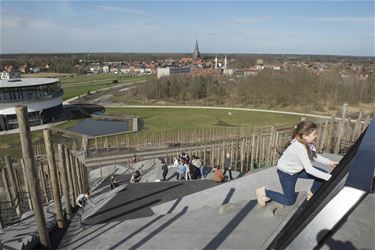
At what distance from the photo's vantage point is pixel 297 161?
459 centimetres

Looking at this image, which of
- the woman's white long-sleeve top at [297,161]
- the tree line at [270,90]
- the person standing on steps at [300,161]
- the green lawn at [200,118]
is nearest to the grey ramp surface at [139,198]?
the person standing on steps at [300,161]

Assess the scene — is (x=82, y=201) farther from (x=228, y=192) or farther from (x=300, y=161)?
(x=300, y=161)

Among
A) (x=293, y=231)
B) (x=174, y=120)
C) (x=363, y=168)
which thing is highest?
(x=363, y=168)

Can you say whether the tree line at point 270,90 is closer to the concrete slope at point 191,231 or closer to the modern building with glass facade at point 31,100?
the modern building with glass facade at point 31,100

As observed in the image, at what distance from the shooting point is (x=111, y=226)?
320 inches

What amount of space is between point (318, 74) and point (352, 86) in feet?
28.5

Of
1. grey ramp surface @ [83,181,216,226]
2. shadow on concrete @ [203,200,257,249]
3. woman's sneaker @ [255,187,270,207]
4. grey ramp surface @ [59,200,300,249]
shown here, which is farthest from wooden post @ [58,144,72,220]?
woman's sneaker @ [255,187,270,207]

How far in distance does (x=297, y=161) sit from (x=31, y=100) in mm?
41577

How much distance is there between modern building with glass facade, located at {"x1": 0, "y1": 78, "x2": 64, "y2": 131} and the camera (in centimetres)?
3809

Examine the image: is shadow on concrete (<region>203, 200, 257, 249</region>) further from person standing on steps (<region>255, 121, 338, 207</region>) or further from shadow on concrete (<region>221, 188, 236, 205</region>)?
shadow on concrete (<region>221, 188, 236, 205</region>)

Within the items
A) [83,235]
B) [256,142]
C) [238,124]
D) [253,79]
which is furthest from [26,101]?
[253,79]

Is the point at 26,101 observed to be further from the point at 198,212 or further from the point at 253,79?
the point at 253,79

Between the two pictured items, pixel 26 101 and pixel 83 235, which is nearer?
pixel 83 235

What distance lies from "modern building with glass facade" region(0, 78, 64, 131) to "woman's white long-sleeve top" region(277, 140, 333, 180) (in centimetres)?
3822
